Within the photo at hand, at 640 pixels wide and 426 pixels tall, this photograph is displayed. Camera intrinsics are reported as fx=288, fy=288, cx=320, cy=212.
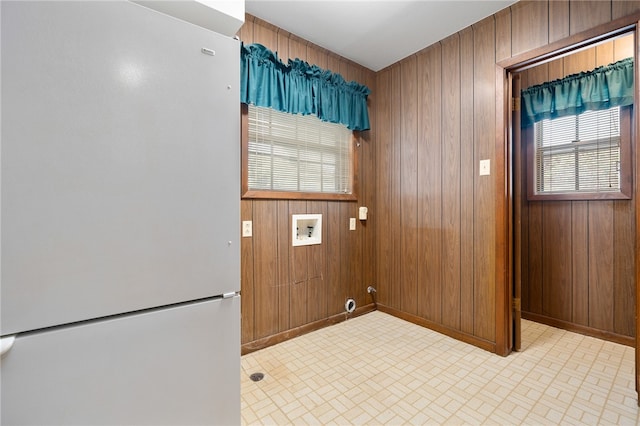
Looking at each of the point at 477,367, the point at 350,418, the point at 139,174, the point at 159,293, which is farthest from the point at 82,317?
the point at 477,367

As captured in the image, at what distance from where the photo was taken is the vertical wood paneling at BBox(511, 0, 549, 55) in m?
1.88

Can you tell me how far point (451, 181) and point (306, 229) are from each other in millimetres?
1292

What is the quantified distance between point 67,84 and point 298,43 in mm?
1980

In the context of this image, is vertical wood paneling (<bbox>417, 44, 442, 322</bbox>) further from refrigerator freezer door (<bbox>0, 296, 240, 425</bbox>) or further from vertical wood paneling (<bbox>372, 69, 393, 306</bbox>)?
refrigerator freezer door (<bbox>0, 296, 240, 425</bbox>)

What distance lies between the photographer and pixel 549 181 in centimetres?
268

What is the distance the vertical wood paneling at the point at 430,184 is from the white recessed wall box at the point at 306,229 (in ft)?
3.09

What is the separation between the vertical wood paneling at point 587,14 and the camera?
166 centimetres

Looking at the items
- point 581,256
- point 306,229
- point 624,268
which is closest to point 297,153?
point 306,229

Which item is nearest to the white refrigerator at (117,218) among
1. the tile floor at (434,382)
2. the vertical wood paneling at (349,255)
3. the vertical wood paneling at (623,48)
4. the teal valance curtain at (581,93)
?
the tile floor at (434,382)

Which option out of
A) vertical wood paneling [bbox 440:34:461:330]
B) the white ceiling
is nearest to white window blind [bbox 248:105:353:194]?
the white ceiling

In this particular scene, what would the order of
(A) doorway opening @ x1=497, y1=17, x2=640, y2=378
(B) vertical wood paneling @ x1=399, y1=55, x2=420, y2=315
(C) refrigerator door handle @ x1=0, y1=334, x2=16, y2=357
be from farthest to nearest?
(B) vertical wood paneling @ x1=399, y1=55, x2=420, y2=315 → (A) doorway opening @ x1=497, y1=17, x2=640, y2=378 → (C) refrigerator door handle @ x1=0, y1=334, x2=16, y2=357

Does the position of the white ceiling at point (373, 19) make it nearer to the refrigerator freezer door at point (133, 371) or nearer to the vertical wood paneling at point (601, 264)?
the vertical wood paneling at point (601, 264)

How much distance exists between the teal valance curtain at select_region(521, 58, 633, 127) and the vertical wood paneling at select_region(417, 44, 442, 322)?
97 cm

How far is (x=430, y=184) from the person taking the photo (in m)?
2.55
